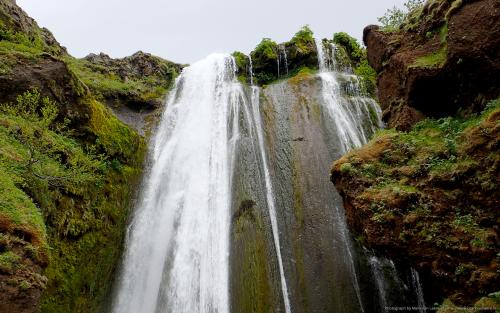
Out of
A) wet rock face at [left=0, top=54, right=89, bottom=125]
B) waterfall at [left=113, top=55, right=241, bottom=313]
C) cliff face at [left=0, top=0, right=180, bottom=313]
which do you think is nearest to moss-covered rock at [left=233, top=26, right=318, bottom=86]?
waterfall at [left=113, top=55, right=241, bottom=313]

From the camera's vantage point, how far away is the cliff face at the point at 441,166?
6.62 m

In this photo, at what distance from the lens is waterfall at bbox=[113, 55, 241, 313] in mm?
10492

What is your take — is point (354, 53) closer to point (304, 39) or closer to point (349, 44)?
point (349, 44)

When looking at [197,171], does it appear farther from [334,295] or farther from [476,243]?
[476,243]

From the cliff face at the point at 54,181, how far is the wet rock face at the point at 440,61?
29.9 feet

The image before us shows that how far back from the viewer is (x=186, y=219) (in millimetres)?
12438

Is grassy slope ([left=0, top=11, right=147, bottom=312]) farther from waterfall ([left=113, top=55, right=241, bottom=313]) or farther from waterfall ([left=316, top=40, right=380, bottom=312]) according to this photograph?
waterfall ([left=316, top=40, right=380, bottom=312])

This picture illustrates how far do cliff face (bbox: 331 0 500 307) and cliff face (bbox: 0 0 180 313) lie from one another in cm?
667

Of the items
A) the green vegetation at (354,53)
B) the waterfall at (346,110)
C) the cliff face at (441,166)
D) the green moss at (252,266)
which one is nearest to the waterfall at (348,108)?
the waterfall at (346,110)

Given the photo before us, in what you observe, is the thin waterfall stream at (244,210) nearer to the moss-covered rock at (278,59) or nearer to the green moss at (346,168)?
the green moss at (346,168)

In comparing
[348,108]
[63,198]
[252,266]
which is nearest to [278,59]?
[348,108]

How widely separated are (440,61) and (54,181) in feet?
34.9

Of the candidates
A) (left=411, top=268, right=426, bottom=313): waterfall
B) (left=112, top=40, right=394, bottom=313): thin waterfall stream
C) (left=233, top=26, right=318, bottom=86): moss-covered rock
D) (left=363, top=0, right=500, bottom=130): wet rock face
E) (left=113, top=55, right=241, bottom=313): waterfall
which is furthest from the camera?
(left=233, top=26, right=318, bottom=86): moss-covered rock

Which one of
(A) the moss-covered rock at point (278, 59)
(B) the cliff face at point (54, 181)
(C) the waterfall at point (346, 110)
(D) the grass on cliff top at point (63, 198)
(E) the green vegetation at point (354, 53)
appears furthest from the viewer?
(A) the moss-covered rock at point (278, 59)
